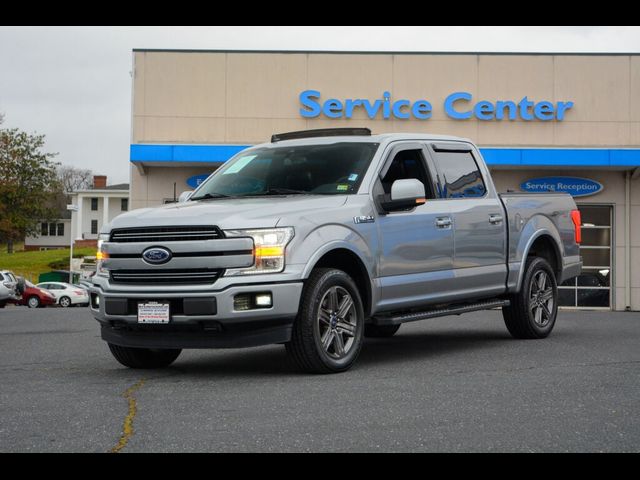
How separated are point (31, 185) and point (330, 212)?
245 ft

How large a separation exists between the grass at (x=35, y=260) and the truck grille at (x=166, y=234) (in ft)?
271

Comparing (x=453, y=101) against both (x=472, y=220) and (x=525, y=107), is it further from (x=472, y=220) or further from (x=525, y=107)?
(x=472, y=220)

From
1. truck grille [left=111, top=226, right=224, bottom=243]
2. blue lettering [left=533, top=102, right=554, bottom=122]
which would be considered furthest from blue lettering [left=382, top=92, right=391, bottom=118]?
truck grille [left=111, top=226, right=224, bottom=243]

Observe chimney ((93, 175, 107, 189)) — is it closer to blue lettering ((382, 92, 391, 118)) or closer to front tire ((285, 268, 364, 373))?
blue lettering ((382, 92, 391, 118))

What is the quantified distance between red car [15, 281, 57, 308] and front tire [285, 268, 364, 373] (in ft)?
122

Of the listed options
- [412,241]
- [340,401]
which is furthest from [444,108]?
[340,401]

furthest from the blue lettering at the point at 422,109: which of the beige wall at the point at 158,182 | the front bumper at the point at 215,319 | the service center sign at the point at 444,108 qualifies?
the front bumper at the point at 215,319

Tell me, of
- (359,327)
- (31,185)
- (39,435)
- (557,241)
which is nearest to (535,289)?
(557,241)

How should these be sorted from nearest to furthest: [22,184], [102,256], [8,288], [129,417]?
[129,417], [102,256], [8,288], [22,184]

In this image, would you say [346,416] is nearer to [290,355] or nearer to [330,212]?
[290,355]

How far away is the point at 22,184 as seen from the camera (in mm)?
77812

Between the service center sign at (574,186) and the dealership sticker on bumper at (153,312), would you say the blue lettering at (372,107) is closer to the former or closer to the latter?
the service center sign at (574,186)

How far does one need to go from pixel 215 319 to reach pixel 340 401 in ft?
4.83

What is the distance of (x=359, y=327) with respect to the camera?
8836 mm
